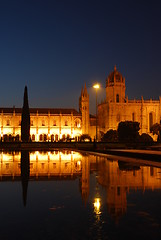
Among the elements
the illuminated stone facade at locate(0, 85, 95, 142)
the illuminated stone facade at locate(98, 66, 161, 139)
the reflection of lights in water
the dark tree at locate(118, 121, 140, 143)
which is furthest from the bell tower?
the reflection of lights in water

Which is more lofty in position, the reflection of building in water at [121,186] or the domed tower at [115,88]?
the domed tower at [115,88]

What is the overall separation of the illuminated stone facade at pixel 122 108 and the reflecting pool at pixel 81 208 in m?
66.3

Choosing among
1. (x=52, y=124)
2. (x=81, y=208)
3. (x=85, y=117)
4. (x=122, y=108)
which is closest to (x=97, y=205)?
(x=81, y=208)

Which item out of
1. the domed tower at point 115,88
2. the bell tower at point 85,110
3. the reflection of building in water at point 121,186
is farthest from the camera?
the bell tower at point 85,110

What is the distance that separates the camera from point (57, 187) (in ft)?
30.0

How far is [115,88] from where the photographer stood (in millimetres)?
79000

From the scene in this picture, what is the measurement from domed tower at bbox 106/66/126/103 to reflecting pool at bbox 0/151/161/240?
68.8 metres

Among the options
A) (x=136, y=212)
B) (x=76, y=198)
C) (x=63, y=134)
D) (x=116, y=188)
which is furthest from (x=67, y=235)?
(x=63, y=134)

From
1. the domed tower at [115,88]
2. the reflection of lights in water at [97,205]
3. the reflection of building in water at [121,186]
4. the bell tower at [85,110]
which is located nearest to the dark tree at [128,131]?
the domed tower at [115,88]

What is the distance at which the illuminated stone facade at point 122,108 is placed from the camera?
76.6 meters

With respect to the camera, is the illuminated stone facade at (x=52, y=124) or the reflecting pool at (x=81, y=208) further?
the illuminated stone facade at (x=52, y=124)

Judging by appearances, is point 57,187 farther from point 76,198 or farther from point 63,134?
point 63,134

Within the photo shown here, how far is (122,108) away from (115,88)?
18.9ft

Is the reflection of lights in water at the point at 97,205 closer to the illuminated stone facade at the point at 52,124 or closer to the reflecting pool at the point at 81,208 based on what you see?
the reflecting pool at the point at 81,208
